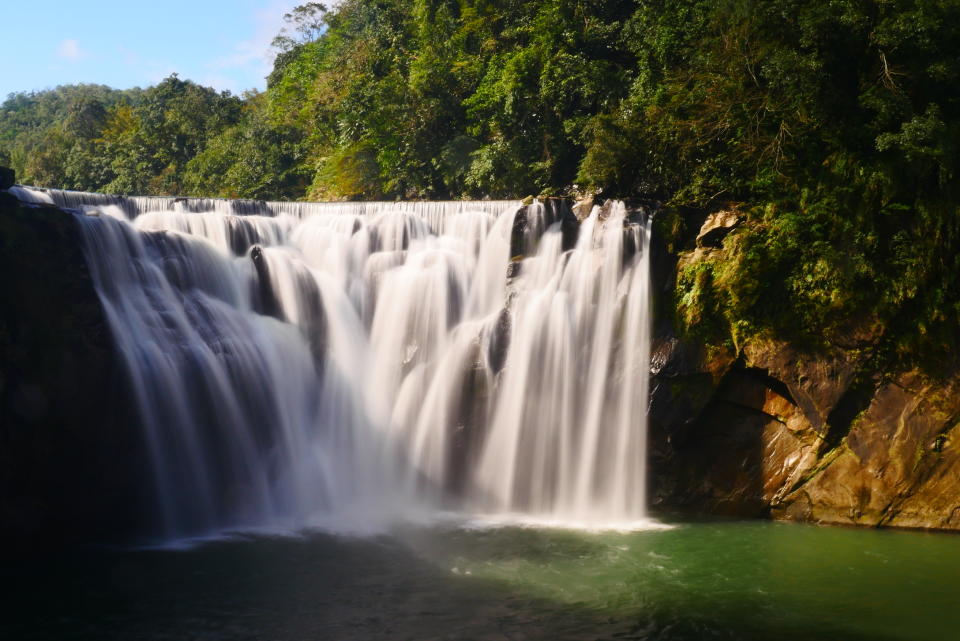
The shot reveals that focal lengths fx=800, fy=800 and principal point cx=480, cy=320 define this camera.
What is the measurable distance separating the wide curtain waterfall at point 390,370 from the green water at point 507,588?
1.64m

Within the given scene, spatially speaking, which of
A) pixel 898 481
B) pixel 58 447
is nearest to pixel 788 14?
pixel 898 481

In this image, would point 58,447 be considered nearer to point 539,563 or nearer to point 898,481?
point 539,563

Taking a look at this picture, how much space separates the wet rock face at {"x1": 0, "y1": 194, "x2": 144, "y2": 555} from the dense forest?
10231mm

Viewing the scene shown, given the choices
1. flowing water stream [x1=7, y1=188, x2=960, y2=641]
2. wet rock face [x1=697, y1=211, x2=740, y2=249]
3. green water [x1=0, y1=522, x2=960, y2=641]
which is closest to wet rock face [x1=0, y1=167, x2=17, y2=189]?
flowing water stream [x1=7, y1=188, x2=960, y2=641]

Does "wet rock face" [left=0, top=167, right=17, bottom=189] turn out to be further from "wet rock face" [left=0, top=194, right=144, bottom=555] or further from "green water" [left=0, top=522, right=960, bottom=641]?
"green water" [left=0, top=522, right=960, bottom=641]

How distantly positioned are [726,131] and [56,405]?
13.7 meters

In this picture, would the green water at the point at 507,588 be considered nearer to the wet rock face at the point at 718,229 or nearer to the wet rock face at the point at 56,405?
the wet rock face at the point at 56,405

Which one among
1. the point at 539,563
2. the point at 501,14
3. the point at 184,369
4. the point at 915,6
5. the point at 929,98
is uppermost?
the point at 501,14

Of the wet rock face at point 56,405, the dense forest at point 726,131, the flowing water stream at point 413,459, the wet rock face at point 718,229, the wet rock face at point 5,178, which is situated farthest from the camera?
the wet rock face at point 718,229

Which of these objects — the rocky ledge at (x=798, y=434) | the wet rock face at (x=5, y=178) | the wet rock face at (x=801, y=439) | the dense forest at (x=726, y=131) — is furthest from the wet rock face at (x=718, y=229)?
the wet rock face at (x=5, y=178)

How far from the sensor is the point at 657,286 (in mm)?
15602

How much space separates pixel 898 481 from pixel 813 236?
4533 millimetres

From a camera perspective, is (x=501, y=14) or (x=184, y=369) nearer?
(x=184, y=369)

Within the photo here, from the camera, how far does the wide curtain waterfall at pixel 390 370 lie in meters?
14.2
